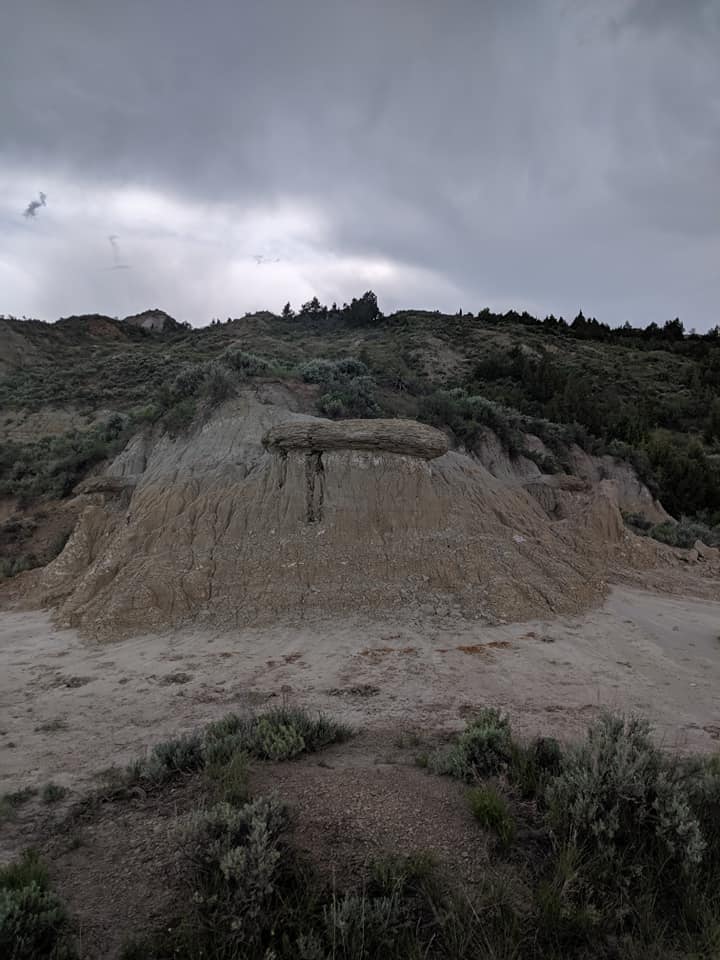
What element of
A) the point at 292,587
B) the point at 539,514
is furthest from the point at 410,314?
the point at 292,587

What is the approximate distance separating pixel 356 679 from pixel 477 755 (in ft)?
10.2

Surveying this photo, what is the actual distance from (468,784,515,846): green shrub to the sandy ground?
6.27 feet

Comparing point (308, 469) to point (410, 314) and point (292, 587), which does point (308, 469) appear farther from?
point (410, 314)

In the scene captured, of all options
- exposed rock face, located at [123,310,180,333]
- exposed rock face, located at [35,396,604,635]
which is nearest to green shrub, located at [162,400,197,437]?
exposed rock face, located at [35,396,604,635]

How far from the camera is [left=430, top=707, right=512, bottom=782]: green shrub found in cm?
413

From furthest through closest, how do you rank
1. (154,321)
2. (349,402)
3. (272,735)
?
(154,321), (349,402), (272,735)

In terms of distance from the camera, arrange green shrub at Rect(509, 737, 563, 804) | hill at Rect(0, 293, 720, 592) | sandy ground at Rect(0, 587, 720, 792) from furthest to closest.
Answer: hill at Rect(0, 293, 720, 592) < sandy ground at Rect(0, 587, 720, 792) < green shrub at Rect(509, 737, 563, 804)

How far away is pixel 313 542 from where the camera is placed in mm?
11125

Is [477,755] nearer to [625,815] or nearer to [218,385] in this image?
[625,815]

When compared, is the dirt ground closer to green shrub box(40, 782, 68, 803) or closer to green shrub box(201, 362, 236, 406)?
green shrub box(40, 782, 68, 803)

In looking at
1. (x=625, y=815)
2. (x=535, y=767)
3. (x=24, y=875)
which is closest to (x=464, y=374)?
(x=535, y=767)

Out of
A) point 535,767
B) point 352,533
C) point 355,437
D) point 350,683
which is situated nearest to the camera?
point 535,767

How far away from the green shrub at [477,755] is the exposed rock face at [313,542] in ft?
17.9

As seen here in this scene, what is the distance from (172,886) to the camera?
295 cm
